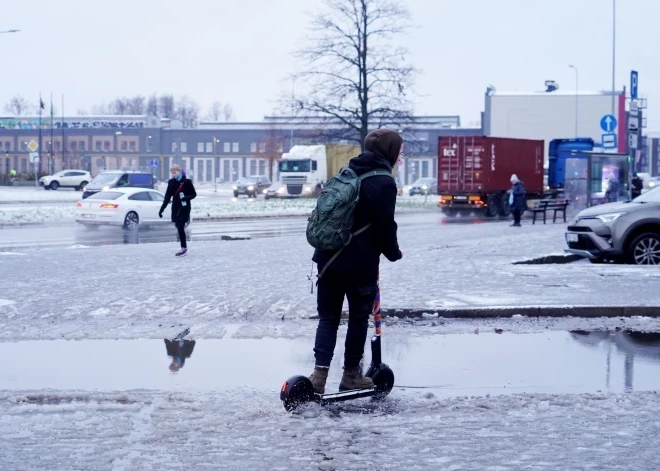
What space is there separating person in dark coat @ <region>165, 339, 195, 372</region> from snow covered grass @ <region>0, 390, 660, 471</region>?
1226 millimetres

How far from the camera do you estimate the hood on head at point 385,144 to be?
21.6 feet

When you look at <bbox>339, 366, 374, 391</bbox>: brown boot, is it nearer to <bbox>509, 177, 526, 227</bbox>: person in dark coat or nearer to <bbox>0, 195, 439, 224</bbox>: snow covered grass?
<bbox>509, 177, 526, 227</bbox>: person in dark coat

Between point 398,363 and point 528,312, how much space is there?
300cm

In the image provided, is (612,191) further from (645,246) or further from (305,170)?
(305,170)

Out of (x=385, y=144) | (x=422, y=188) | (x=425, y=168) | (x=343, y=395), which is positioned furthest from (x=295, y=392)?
(x=425, y=168)

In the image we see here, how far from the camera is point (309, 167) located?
6156 centimetres

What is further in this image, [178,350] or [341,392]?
[178,350]

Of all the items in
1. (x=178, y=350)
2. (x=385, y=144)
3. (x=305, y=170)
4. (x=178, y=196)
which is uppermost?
(x=305, y=170)

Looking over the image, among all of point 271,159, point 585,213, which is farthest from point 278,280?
point 271,159

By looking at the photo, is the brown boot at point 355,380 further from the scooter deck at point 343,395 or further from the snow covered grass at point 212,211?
the snow covered grass at point 212,211

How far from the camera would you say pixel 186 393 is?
6.91 metres

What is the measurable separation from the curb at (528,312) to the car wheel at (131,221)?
67.3 ft

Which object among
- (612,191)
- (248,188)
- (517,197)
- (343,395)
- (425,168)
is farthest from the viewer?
(425,168)

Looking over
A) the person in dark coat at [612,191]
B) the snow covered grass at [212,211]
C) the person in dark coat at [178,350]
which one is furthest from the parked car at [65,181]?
the person in dark coat at [178,350]
